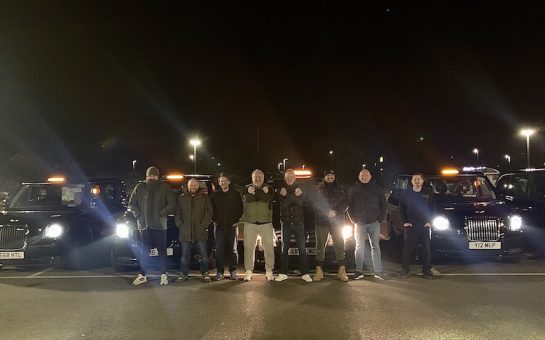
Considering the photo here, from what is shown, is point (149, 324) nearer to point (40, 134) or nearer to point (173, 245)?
point (173, 245)

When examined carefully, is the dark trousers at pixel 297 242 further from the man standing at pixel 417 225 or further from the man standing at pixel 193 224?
the man standing at pixel 417 225

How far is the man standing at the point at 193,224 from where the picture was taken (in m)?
8.43

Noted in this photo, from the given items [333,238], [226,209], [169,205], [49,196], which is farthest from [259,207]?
[49,196]

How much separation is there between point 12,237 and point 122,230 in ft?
6.98

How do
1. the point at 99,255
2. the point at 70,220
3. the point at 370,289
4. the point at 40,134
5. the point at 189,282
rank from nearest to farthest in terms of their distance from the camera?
1. the point at 370,289
2. the point at 189,282
3. the point at 70,220
4. the point at 99,255
5. the point at 40,134

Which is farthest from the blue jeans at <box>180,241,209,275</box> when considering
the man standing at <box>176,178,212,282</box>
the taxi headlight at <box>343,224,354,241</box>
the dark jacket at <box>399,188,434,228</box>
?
the dark jacket at <box>399,188,434,228</box>

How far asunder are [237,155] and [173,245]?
197 ft

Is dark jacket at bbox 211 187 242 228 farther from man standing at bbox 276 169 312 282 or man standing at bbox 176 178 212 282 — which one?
man standing at bbox 276 169 312 282

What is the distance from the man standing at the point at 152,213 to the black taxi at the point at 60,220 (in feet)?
6.83

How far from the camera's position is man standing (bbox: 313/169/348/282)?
8.48m

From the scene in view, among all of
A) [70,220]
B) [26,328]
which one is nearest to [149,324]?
[26,328]

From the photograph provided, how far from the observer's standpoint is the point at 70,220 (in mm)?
9883

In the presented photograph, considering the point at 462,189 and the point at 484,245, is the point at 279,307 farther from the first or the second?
the point at 462,189

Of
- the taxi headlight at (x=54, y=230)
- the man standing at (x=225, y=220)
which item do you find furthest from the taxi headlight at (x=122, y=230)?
the man standing at (x=225, y=220)
